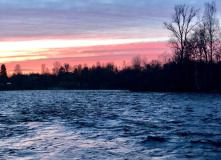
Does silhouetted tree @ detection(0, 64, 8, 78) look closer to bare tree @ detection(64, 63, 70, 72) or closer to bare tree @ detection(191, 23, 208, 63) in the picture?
bare tree @ detection(64, 63, 70, 72)

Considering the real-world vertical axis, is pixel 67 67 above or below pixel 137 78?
above

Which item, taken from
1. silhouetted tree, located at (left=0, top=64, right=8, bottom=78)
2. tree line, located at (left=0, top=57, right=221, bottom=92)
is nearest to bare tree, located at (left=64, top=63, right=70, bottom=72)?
tree line, located at (left=0, top=57, right=221, bottom=92)

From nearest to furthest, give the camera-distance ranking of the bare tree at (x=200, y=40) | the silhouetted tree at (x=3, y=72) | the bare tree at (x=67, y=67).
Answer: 1. the bare tree at (x=200, y=40)
2. the silhouetted tree at (x=3, y=72)
3. the bare tree at (x=67, y=67)

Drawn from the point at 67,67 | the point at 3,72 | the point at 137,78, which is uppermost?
the point at 67,67

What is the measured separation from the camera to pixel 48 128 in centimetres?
1516

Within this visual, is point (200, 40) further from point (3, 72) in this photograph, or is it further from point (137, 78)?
point (3, 72)

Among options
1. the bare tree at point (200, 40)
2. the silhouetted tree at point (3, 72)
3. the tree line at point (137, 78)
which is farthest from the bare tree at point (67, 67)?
the bare tree at point (200, 40)

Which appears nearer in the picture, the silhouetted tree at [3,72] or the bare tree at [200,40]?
the bare tree at [200,40]

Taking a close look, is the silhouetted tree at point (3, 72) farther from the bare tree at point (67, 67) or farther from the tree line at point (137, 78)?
the bare tree at point (67, 67)

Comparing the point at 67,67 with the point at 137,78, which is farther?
the point at 67,67

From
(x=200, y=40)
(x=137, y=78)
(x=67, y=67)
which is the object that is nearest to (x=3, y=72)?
(x=67, y=67)

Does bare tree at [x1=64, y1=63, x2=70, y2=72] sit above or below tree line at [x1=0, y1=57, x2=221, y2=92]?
above

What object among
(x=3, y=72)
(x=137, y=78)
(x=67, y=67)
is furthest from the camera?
(x=67, y=67)

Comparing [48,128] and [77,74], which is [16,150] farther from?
[77,74]
